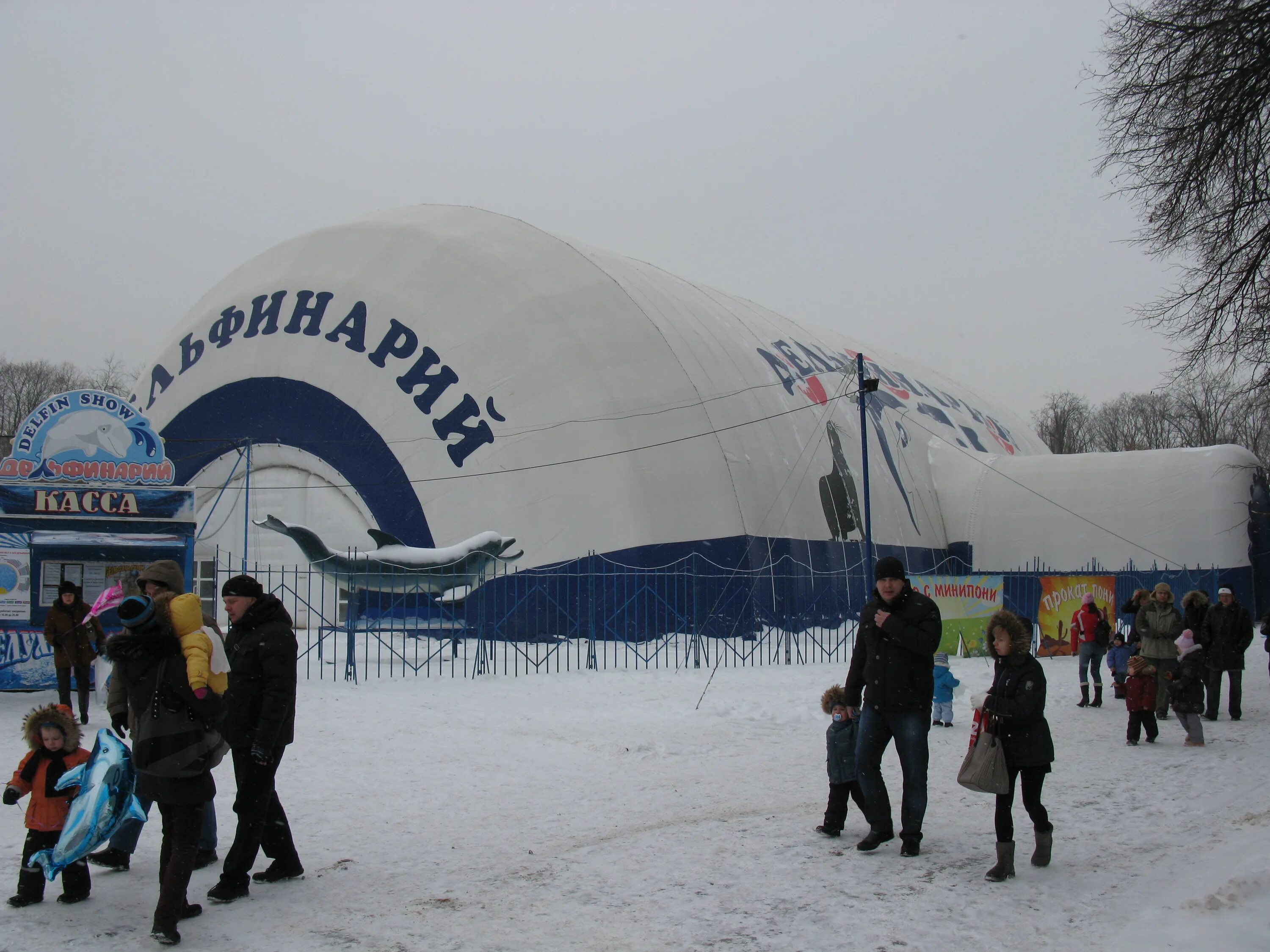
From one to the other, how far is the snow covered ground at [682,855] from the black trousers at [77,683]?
22.6 inches

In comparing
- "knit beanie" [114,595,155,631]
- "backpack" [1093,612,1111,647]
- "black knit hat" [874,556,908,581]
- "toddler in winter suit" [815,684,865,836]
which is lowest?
"toddler in winter suit" [815,684,865,836]

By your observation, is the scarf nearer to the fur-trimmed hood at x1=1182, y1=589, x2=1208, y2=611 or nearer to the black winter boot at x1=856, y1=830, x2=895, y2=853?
the black winter boot at x1=856, y1=830, x2=895, y2=853

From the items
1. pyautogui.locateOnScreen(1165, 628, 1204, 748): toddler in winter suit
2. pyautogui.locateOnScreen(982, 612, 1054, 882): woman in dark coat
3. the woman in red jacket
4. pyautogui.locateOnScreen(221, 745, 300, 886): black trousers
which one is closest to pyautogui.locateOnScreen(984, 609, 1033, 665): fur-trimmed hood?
pyautogui.locateOnScreen(982, 612, 1054, 882): woman in dark coat

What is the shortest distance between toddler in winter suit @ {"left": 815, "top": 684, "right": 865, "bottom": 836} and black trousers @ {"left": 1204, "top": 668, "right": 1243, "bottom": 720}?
7.34 m

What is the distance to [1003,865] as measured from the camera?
5824mm

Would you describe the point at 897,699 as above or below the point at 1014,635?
below

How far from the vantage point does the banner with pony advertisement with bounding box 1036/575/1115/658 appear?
20.2 metres

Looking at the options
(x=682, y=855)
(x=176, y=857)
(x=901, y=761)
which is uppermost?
(x=901, y=761)

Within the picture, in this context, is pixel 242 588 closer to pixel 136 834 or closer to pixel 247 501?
pixel 136 834

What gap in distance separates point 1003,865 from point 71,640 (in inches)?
394

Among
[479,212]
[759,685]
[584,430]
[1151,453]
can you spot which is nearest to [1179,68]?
[759,685]

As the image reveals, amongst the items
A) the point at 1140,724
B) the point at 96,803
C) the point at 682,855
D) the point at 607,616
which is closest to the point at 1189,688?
the point at 1140,724

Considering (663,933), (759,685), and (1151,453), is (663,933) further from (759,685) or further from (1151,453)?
(1151,453)

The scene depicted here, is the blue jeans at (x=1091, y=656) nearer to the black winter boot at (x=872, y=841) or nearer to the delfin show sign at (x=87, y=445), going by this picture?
the black winter boot at (x=872, y=841)
